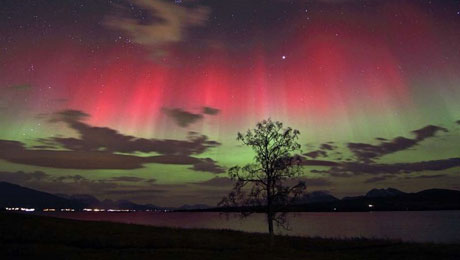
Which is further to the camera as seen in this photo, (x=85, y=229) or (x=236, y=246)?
(x=85, y=229)

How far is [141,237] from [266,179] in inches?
606

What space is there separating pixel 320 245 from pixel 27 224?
36682 mm

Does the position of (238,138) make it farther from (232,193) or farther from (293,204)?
(293,204)

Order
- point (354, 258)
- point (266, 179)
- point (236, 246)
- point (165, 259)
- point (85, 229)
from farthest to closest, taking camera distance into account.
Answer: point (85, 229) < point (266, 179) < point (236, 246) < point (354, 258) < point (165, 259)

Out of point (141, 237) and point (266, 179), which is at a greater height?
point (266, 179)

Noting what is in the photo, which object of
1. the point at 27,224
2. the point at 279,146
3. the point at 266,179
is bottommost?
the point at 27,224

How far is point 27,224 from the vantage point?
5247 centimetres

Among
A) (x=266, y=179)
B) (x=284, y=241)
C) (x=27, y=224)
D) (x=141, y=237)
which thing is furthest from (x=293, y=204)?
(x=27, y=224)

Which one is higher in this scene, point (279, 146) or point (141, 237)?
point (279, 146)

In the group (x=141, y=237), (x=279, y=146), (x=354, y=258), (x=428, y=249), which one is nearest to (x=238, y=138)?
(x=279, y=146)

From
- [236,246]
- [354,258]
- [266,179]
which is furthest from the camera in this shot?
[266,179]

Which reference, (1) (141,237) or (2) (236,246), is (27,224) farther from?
(2) (236,246)

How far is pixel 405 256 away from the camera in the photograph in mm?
35469

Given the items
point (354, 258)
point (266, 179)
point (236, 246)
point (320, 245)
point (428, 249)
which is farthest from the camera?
point (320, 245)
